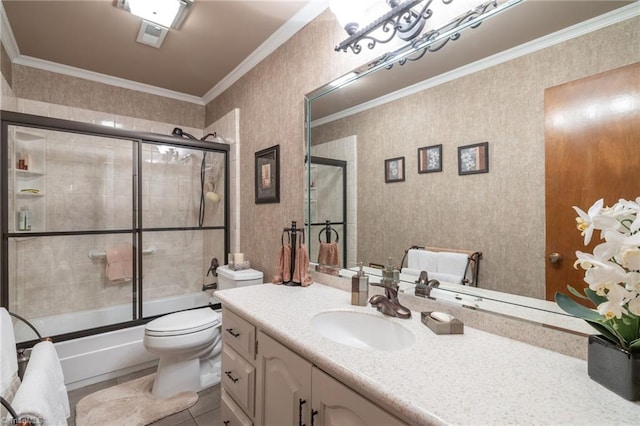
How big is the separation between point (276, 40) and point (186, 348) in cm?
220

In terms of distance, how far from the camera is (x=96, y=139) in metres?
2.53

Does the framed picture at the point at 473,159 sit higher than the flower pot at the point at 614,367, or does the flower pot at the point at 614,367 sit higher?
the framed picture at the point at 473,159

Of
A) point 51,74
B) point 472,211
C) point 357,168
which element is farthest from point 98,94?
point 472,211

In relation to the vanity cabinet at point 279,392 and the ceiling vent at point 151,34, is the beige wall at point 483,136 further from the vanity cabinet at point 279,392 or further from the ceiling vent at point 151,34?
the ceiling vent at point 151,34

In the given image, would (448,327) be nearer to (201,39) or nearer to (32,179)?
(201,39)

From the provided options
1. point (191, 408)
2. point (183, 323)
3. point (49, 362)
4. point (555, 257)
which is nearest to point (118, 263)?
point (183, 323)

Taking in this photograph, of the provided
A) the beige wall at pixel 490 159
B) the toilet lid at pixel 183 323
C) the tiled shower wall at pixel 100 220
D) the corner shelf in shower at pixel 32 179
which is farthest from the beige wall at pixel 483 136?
the corner shelf in shower at pixel 32 179

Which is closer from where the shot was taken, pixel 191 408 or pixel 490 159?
pixel 490 159

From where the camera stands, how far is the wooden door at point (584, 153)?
75 centimetres

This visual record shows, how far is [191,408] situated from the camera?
1848mm

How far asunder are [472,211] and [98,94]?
3.31m

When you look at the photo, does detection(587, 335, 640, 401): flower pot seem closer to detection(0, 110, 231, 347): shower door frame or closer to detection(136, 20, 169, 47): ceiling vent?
detection(0, 110, 231, 347): shower door frame

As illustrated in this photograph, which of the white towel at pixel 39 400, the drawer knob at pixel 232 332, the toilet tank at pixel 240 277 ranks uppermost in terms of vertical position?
the toilet tank at pixel 240 277

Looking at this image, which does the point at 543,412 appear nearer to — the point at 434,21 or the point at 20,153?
the point at 434,21
